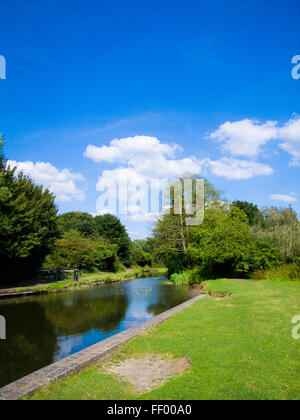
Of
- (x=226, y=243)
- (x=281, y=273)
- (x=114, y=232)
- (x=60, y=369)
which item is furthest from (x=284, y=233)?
(x=114, y=232)

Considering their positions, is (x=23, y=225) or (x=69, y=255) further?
(x=69, y=255)

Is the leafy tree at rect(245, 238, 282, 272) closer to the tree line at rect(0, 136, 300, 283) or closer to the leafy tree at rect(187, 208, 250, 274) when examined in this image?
the tree line at rect(0, 136, 300, 283)

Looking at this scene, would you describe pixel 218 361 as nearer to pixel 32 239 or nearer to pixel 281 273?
pixel 281 273

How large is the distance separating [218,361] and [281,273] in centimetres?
1610

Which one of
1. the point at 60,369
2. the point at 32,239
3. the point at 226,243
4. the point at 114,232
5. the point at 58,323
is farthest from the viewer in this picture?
the point at 114,232

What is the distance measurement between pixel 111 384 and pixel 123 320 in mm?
7274

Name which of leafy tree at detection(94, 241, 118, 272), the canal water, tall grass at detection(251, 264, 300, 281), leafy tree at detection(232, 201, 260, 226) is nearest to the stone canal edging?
the canal water

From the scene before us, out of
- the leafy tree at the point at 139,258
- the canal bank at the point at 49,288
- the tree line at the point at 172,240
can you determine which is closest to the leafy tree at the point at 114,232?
the leafy tree at the point at 139,258

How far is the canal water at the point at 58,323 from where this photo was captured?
284 inches

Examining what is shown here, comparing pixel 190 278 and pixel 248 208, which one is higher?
pixel 248 208

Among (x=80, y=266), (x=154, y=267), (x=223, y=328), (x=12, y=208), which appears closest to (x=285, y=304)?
(x=223, y=328)

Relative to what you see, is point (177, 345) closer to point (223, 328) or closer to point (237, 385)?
point (223, 328)

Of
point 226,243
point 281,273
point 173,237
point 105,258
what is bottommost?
point 105,258

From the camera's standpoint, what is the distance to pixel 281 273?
62.0ft
